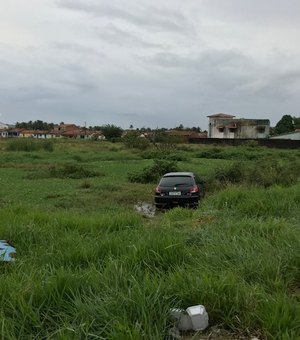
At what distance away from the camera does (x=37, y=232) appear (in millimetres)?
6684

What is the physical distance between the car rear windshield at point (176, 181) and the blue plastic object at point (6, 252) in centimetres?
1028

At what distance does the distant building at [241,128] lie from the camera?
305 ft

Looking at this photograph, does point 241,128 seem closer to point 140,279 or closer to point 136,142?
point 136,142

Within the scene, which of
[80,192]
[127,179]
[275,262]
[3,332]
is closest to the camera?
[3,332]

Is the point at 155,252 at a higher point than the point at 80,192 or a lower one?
higher

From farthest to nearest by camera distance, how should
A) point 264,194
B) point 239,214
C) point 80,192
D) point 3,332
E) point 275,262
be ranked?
point 80,192 → point 264,194 → point 239,214 → point 275,262 → point 3,332

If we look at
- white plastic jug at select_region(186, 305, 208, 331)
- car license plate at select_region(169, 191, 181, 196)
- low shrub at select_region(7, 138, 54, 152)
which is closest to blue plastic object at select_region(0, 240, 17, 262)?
white plastic jug at select_region(186, 305, 208, 331)

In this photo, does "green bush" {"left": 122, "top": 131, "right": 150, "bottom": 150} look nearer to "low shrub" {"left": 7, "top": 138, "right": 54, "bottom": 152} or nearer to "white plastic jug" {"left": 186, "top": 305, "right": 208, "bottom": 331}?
A: "low shrub" {"left": 7, "top": 138, "right": 54, "bottom": 152}

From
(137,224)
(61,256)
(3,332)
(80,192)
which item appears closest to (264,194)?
(137,224)

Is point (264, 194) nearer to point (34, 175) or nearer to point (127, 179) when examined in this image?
point (127, 179)

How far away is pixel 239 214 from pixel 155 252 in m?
4.69

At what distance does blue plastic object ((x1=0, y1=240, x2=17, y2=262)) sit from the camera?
5.00m

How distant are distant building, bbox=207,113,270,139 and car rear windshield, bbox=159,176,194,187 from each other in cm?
7866

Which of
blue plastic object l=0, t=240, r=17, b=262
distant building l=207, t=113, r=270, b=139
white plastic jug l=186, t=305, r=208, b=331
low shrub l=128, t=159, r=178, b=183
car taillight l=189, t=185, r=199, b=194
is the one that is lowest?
low shrub l=128, t=159, r=178, b=183
